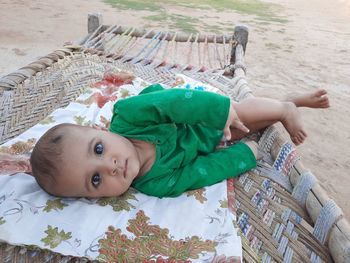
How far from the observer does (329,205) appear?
103 centimetres

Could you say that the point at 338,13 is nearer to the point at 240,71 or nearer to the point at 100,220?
the point at 240,71

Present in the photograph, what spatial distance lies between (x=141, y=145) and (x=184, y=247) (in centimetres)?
35

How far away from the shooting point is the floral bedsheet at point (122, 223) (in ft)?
2.95

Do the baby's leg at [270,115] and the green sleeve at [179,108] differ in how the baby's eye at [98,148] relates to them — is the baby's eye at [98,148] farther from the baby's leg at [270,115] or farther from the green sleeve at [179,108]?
the baby's leg at [270,115]

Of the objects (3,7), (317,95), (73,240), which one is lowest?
(3,7)

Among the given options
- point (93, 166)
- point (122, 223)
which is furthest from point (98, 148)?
point (122, 223)

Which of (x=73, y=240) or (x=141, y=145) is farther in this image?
(x=141, y=145)

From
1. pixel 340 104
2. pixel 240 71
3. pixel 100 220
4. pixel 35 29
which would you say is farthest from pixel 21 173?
pixel 35 29

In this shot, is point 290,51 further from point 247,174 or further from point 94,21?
point 247,174

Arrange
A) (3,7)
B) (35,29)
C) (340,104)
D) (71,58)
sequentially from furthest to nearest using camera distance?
1. (3,7)
2. (35,29)
3. (340,104)
4. (71,58)

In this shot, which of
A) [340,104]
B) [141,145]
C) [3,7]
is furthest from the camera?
[3,7]

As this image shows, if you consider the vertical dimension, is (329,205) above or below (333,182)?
above

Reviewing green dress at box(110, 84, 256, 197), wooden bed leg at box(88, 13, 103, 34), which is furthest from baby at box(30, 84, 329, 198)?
wooden bed leg at box(88, 13, 103, 34)

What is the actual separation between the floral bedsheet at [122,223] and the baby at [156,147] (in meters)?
0.04
